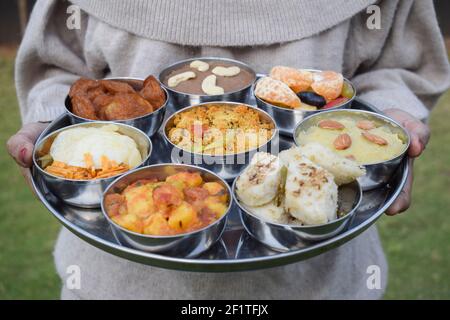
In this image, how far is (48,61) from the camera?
2.03 m

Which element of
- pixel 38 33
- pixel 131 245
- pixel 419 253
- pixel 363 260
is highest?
pixel 38 33

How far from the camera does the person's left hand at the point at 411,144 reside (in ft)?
5.46

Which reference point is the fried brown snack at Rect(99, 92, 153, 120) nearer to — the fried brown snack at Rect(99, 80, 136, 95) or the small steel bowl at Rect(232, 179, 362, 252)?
the fried brown snack at Rect(99, 80, 136, 95)

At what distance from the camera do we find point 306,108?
72.3 inches

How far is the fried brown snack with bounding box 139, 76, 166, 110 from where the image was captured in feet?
6.01

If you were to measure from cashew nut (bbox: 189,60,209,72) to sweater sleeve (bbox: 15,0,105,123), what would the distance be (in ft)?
1.31

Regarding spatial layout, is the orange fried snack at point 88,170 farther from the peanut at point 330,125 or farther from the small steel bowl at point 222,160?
the peanut at point 330,125

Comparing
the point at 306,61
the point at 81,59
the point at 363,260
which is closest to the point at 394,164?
the point at 306,61

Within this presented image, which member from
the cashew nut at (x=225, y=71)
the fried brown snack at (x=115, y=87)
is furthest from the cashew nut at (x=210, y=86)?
the fried brown snack at (x=115, y=87)

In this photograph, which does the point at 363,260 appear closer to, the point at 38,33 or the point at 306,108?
the point at 306,108

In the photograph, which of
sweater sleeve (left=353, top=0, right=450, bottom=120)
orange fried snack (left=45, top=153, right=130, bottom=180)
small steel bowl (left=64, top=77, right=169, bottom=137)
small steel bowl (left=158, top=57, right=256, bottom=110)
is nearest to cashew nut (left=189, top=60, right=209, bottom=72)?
small steel bowl (left=158, top=57, right=256, bottom=110)

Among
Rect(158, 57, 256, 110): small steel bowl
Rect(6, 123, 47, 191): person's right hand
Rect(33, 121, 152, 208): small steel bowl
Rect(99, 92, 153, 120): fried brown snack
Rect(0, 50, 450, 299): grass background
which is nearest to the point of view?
Rect(33, 121, 152, 208): small steel bowl

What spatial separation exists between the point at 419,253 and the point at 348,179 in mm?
2343

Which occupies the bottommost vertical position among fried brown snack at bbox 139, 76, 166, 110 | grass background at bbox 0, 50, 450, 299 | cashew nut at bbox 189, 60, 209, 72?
grass background at bbox 0, 50, 450, 299
